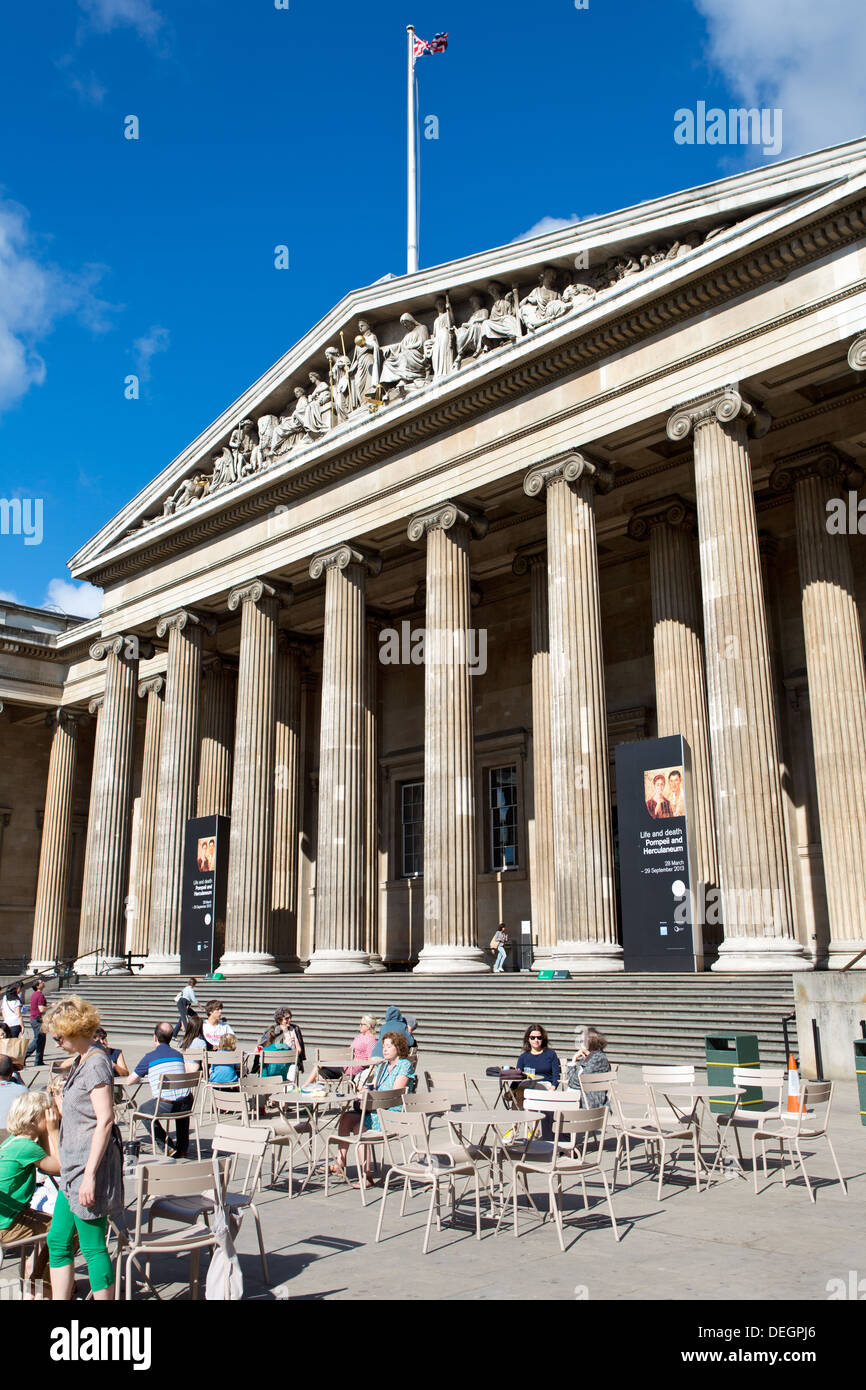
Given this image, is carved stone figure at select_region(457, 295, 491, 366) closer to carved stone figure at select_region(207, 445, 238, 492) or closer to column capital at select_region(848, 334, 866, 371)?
column capital at select_region(848, 334, 866, 371)

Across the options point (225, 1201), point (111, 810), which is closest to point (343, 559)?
point (111, 810)

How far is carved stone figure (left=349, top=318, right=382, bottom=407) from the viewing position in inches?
1037

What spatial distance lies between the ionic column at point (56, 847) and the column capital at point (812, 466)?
27.1 metres

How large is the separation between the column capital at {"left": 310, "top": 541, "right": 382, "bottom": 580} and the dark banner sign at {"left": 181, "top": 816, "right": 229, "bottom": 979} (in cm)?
656

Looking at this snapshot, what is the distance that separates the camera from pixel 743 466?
19.5 meters

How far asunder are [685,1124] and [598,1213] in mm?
1782

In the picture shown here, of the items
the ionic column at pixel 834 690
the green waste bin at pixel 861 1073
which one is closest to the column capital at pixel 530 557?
the ionic column at pixel 834 690

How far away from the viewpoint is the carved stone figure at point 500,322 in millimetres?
23094

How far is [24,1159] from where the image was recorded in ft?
19.8

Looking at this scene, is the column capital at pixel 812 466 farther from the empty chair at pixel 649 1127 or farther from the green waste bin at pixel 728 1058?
the empty chair at pixel 649 1127

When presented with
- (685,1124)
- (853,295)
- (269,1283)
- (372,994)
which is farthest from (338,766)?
(269,1283)

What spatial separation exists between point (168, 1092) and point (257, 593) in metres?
19.8
